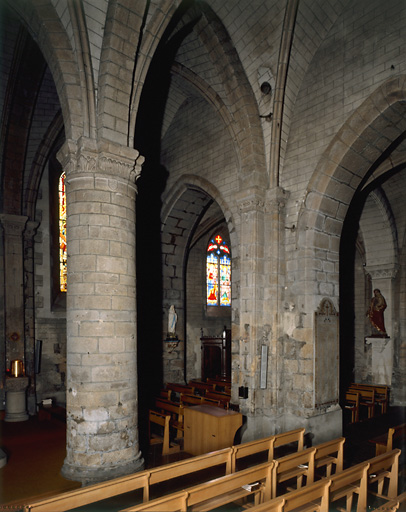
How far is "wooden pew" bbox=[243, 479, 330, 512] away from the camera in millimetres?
3785

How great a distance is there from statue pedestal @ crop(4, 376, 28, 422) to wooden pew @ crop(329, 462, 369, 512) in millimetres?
8602

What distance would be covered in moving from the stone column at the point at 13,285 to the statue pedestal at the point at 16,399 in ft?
2.49

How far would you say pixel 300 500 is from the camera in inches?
163

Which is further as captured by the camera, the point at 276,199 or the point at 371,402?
the point at 371,402

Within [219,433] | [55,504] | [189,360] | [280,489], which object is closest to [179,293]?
[189,360]

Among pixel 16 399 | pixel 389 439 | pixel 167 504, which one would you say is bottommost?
pixel 16 399

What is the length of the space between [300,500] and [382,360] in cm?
1105

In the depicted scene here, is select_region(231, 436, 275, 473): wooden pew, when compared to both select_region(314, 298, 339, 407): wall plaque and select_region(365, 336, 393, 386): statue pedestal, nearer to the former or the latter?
select_region(314, 298, 339, 407): wall plaque

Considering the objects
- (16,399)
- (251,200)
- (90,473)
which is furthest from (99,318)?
(16,399)

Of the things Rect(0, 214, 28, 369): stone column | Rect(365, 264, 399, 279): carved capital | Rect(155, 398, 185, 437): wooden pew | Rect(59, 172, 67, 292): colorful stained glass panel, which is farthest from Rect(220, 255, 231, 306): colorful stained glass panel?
Rect(155, 398, 185, 437): wooden pew

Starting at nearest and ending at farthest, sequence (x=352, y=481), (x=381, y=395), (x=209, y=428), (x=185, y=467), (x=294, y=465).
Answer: (x=352, y=481)
(x=185, y=467)
(x=294, y=465)
(x=209, y=428)
(x=381, y=395)

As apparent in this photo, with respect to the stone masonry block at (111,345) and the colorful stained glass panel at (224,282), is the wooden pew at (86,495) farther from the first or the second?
the colorful stained glass panel at (224,282)

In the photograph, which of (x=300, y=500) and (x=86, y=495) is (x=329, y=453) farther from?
(x=86, y=495)

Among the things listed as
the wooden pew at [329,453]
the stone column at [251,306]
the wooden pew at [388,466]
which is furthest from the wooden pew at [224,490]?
the stone column at [251,306]
